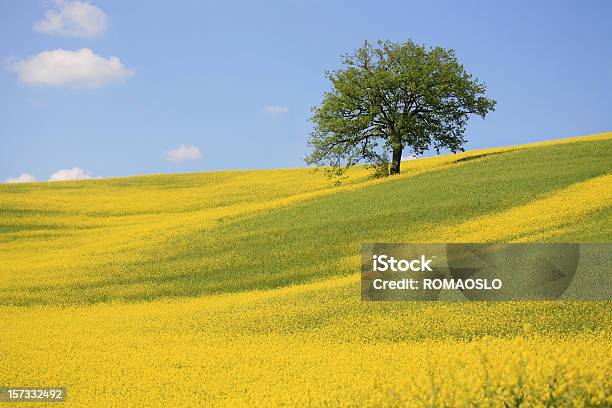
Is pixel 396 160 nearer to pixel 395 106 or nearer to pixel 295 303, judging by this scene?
pixel 395 106

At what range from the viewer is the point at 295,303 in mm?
19453

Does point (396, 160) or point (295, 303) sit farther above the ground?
point (396, 160)

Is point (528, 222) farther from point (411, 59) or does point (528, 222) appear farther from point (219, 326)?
point (411, 59)

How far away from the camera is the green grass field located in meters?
9.97

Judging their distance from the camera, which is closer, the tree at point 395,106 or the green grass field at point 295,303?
the green grass field at point 295,303

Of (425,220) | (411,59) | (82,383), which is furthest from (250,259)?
(411,59)

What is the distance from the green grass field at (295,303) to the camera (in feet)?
32.7

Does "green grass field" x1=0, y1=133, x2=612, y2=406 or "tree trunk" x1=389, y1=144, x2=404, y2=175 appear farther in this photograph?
"tree trunk" x1=389, y1=144, x2=404, y2=175

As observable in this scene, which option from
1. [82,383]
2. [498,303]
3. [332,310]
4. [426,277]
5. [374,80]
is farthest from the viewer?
[374,80]

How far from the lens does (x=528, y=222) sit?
26.8 metres

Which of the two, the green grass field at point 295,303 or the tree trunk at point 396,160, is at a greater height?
the tree trunk at point 396,160

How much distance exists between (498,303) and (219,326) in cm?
699

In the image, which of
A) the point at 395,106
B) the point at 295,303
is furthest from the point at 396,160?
the point at 295,303

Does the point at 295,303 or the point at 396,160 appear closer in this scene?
the point at 295,303
